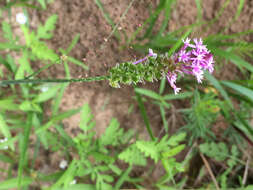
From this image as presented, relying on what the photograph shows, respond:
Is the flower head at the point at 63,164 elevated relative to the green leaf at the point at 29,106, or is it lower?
lower

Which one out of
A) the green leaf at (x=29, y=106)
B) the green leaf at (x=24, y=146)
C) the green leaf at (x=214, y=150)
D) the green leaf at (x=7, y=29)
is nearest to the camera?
the green leaf at (x=24, y=146)

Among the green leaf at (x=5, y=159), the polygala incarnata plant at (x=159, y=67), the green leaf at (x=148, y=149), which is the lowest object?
the green leaf at (x=5, y=159)

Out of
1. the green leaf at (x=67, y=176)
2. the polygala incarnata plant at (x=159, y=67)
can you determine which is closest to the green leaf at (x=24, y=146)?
the green leaf at (x=67, y=176)

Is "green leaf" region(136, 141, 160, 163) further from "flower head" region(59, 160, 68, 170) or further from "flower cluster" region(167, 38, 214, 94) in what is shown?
"flower head" region(59, 160, 68, 170)

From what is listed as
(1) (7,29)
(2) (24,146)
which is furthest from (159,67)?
(1) (7,29)

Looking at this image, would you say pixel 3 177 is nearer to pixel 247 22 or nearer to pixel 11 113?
pixel 11 113

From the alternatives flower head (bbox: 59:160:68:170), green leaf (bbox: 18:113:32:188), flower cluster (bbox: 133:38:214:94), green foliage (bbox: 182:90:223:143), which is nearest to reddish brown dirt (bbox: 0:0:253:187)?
flower head (bbox: 59:160:68:170)

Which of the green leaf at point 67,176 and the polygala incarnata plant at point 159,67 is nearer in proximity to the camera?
the polygala incarnata plant at point 159,67

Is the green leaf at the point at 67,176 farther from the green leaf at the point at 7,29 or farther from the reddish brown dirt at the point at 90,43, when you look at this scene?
the green leaf at the point at 7,29

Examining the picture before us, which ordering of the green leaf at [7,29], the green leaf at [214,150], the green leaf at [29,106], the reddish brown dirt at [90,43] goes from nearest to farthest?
A: the green leaf at [29,106] < the green leaf at [7,29] < the reddish brown dirt at [90,43] < the green leaf at [214,150]
